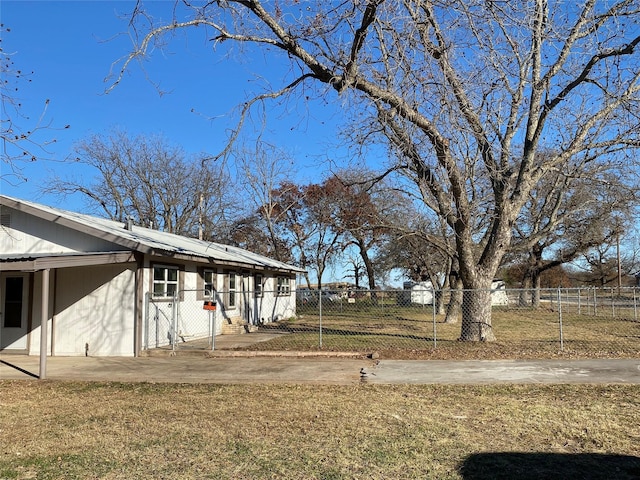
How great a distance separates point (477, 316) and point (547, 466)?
915cm

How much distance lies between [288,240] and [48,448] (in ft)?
120

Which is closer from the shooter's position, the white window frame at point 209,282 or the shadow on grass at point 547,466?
the shadow on grass at point 547,466

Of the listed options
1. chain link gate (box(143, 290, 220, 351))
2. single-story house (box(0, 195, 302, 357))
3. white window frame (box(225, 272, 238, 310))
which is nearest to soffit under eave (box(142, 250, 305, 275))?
single-story house (box(0, 195, 302, 357))

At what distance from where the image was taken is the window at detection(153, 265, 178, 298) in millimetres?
13859

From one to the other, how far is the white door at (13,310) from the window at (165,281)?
3372 mm

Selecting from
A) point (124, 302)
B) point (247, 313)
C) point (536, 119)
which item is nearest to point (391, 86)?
point (536, 119)

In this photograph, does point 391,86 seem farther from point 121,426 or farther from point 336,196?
point 336,196

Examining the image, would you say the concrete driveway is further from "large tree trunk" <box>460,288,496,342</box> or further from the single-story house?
"large tree trunk" <box>460,288,496,342</box>

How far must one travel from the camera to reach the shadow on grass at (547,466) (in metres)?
4.63

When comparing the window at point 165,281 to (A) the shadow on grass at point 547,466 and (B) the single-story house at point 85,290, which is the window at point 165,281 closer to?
(B) the single-story house at point 85,290

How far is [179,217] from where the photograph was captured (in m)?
40.3

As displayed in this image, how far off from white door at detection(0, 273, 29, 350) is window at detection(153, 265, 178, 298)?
337cm

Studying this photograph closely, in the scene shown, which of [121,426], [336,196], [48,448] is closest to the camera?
[48,448]

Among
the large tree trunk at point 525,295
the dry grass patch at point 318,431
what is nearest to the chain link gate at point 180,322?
the dry grass patch at point 318,431
